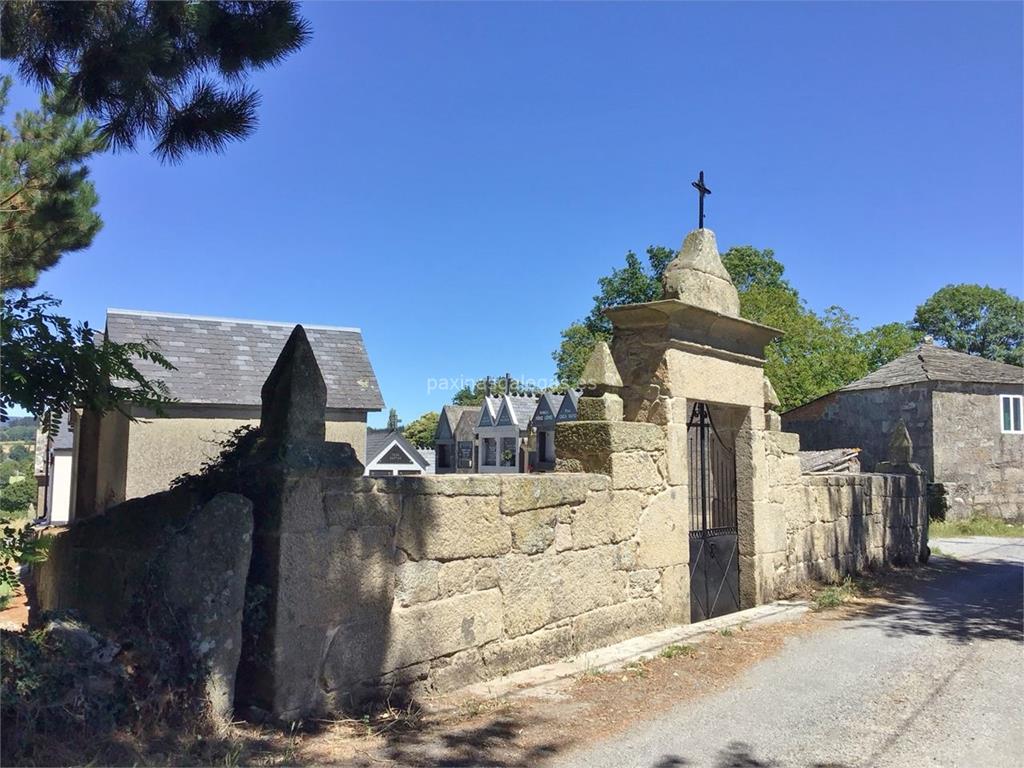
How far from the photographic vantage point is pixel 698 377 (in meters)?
7.21

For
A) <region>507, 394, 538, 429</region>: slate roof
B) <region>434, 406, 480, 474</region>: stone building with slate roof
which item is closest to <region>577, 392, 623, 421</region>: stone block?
<region>507, 394, 538, 429</region>: slate roof

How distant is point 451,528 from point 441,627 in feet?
1.97

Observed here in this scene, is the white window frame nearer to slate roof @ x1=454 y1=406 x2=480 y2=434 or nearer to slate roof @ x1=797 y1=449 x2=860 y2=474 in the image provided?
slate roof @ x1=797 y1=449 x2=860 y2=474

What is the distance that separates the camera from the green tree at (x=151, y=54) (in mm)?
4723

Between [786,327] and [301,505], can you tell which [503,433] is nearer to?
[786,327]

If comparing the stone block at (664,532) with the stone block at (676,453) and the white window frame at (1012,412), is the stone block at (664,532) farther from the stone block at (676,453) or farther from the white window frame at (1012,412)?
the white window frame at (1012,412)

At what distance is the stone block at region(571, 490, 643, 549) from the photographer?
5.96 metres

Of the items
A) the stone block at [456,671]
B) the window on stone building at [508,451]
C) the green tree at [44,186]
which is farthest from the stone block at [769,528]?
the window on stone building at [508,451]

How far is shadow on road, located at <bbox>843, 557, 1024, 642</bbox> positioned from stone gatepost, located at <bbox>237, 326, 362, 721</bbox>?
517 cm

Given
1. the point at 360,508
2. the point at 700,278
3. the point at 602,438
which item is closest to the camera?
the point at 360,508

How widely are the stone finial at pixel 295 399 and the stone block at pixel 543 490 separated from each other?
150cm

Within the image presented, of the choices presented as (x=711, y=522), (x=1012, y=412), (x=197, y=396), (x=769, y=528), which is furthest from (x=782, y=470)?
(x=1012, y=412)

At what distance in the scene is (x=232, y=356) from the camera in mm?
14219

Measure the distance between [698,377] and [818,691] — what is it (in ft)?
9.70
